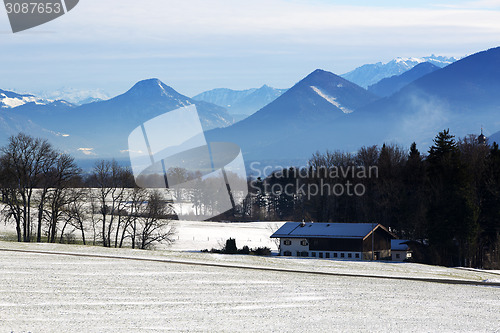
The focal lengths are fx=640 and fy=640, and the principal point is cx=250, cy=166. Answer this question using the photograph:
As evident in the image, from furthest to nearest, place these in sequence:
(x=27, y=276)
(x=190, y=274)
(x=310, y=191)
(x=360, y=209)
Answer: (x=310, y=191) < (x=360, y=209) < (x=190, y=274) < (x=27, y=276)

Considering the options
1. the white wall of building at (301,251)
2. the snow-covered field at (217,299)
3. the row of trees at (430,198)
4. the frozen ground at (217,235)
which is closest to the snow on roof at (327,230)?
the white wall of building at (301,251)

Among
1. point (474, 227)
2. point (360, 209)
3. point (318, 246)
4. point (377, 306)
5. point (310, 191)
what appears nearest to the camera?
point (377, 306)

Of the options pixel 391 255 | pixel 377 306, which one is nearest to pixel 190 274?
pixel 377 306

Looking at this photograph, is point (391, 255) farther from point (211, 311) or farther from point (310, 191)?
point (211, 311)

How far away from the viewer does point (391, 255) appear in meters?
79.4

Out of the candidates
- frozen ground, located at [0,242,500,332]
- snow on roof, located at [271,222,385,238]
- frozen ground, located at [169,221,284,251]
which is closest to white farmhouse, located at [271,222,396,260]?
snow on roof, located at [271,222,385,238]

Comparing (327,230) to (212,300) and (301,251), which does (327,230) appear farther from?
(212,300)

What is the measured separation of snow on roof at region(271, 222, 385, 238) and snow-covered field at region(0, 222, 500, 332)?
22992 millimetres

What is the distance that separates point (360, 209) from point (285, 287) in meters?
60.5

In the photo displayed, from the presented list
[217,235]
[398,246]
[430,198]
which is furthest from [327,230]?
[217,235]

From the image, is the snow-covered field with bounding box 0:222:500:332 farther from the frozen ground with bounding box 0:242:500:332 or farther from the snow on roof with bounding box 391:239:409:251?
the snow on roof with bounding box 391:239:409:251

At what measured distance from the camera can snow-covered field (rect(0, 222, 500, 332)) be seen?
1140 inches

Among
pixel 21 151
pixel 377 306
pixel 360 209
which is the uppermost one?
pixel 21 151

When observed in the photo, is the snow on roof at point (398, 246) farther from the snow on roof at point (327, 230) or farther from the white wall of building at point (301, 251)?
Answer: the white wall of building at point (301, 251)
